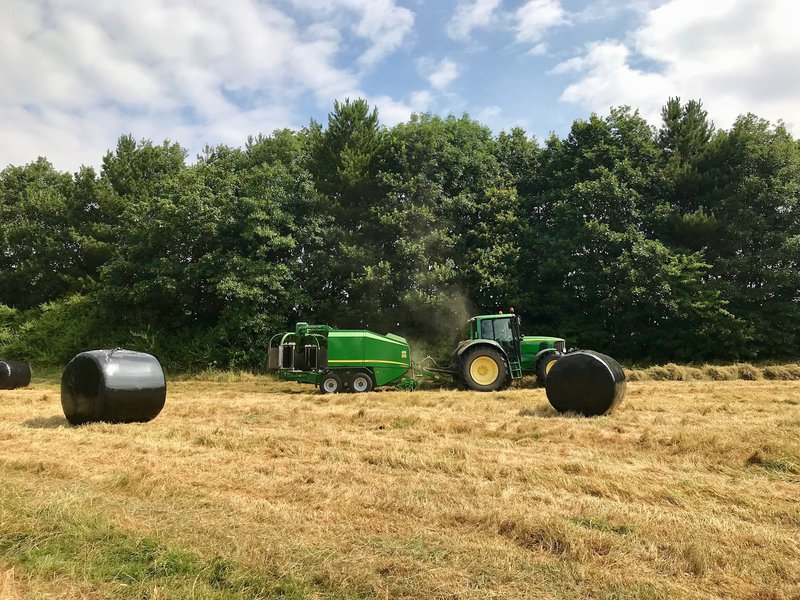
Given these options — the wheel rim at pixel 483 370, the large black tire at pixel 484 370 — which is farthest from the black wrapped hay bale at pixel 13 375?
the wheel rim at pixel 483 370

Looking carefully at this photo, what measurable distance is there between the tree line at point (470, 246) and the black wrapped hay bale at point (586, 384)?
11.6 meters

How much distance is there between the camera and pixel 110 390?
27.6 ft

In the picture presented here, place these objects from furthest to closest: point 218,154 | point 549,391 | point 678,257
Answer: point 218,154
point 678,257
point 549,391

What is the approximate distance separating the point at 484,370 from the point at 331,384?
14.4 ft

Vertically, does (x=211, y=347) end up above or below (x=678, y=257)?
below

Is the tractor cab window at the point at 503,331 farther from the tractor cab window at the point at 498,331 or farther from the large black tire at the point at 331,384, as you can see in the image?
the large black tire at the point at 331,384

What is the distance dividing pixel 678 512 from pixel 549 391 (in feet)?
18.5

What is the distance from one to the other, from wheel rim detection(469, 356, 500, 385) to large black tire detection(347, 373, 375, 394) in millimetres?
2913

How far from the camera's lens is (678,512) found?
13.6 feet

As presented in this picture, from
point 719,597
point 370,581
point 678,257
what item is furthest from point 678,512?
point 678,257

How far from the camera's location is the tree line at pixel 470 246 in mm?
20781

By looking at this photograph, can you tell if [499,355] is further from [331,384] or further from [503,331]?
[331,384]

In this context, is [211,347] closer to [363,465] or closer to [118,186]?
[118,186]

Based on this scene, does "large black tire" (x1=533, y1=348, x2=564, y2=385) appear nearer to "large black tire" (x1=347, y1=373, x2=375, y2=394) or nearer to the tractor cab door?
the tractor cab door
